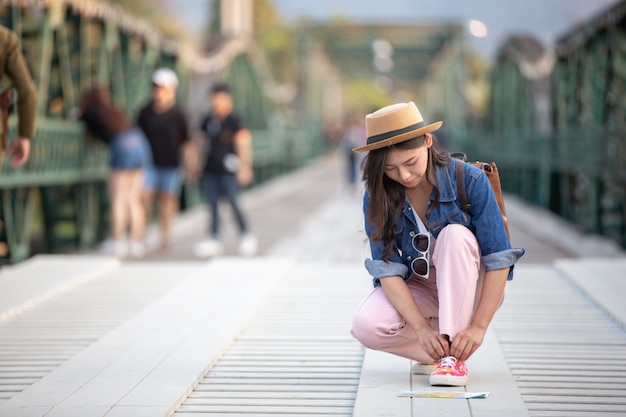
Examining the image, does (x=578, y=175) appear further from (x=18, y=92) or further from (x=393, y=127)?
(x=393, y=127)

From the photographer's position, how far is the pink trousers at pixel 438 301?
522 cm

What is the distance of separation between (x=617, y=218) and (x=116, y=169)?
5.19m

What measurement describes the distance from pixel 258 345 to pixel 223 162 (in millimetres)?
5865

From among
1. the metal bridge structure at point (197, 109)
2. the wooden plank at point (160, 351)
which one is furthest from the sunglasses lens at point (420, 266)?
the metal bridge structure at point (197, 109)

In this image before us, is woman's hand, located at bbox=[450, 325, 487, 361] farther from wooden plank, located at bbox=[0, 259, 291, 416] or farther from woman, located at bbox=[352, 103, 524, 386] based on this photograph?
wooden plank, located at bbox=[0, 259, 291, 416]

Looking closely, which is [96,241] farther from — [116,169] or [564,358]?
[564,358]

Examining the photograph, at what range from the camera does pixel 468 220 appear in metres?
5.34

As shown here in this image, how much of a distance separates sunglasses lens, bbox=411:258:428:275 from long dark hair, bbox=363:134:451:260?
124mm

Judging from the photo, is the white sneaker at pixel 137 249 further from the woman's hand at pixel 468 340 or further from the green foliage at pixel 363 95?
the green foliage at pixel 363 95

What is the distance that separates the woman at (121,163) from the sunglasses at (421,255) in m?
7.10

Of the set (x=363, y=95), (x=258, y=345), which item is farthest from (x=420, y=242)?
(x=363, y=95)

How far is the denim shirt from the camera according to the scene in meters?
5.27

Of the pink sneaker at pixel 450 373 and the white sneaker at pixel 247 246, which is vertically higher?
the pink sneaker at pixel 450 373

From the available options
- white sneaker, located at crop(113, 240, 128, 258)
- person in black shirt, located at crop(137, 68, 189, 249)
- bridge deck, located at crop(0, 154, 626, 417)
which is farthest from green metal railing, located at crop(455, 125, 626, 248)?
white sneaker, located at crop(113, 240, 128, 258)
